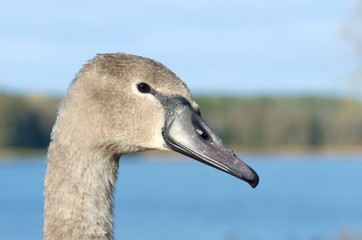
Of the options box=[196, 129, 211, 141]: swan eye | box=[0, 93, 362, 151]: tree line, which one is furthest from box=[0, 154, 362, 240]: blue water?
box=[196, 129, 211, 141]: swan eye

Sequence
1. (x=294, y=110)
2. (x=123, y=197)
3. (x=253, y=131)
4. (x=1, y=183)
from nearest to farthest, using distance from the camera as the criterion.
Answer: (x=123, y=197) < (x=1, y=183) < (x=253, y=131) < (x=294, y=110)

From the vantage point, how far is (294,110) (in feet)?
270

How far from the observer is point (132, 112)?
4.27m

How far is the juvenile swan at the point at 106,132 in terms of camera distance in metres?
4.20

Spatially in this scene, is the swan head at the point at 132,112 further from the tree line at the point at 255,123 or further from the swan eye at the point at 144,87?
the tree line at the point at 255,123

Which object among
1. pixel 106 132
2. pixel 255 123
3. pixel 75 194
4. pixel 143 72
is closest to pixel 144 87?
pixel 143 72

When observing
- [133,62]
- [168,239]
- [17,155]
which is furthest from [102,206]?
[17,155]

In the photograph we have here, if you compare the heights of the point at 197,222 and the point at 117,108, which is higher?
the point at 197,222

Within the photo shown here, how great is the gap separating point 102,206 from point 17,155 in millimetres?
86078

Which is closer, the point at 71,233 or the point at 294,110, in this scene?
the point at 71,233

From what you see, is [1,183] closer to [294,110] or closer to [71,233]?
[294,110]

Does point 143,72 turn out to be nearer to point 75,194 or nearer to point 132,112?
point 132,112

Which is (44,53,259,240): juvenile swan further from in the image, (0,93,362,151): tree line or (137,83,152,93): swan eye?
(0,93,362,151): tree line

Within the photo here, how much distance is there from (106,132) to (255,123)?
233 ft
